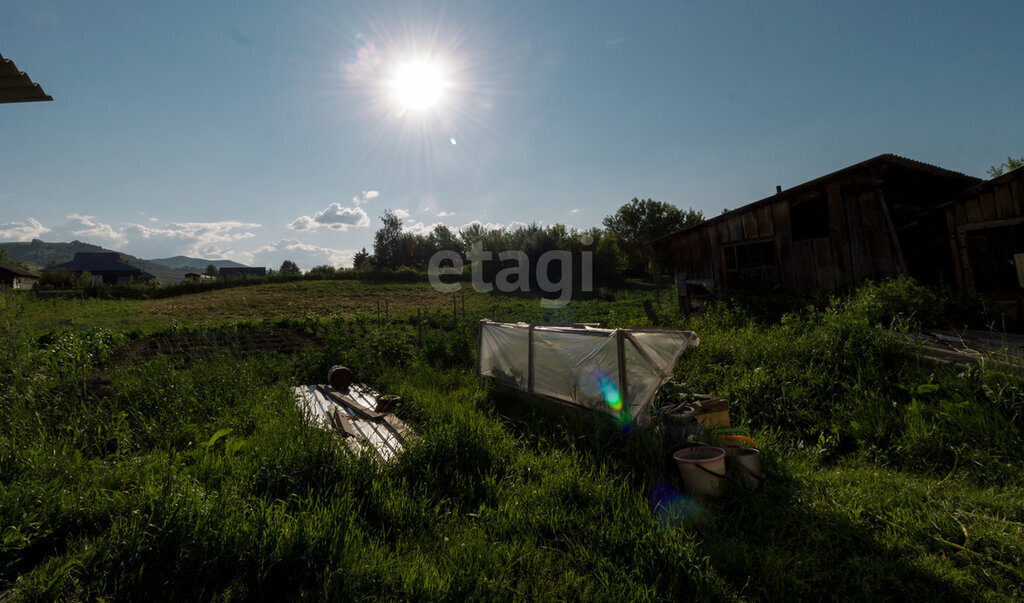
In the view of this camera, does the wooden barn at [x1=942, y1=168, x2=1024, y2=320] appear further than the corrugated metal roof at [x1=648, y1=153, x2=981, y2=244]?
No

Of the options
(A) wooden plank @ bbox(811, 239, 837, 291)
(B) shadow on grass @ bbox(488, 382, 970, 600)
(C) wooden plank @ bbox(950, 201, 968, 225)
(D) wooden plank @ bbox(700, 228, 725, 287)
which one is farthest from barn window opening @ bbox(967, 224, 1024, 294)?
(B) shadow on grass @ bbox(488, 382, 970, 600)

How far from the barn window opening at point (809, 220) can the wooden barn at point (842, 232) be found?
1.0 inches

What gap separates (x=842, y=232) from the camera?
10109mm

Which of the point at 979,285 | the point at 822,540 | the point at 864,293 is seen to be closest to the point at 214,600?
the point at 822,540

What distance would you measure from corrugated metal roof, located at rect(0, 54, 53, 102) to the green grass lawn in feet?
7.37

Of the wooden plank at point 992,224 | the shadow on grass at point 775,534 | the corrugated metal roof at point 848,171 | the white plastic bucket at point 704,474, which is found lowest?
the shadow on grass at point 775,534

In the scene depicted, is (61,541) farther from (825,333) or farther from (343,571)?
(825,333)

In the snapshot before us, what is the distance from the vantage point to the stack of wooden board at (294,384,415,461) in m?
4.62

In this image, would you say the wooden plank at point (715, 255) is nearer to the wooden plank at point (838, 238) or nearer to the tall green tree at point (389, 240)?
the wooden plank at point (838, 238)

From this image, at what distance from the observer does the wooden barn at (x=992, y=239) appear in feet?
25.6

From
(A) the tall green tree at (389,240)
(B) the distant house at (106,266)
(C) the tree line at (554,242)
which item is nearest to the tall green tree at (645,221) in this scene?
(C) the tree line at (554,242)

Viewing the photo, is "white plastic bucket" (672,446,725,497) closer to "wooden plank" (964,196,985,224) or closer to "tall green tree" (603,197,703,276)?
"wooden plank" (964,196,985,224)

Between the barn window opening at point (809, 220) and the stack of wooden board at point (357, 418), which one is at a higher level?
→ the barn window opening at point (809, 220)

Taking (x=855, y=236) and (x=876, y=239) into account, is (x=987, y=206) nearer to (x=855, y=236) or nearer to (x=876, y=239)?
(x=876, y=239)
